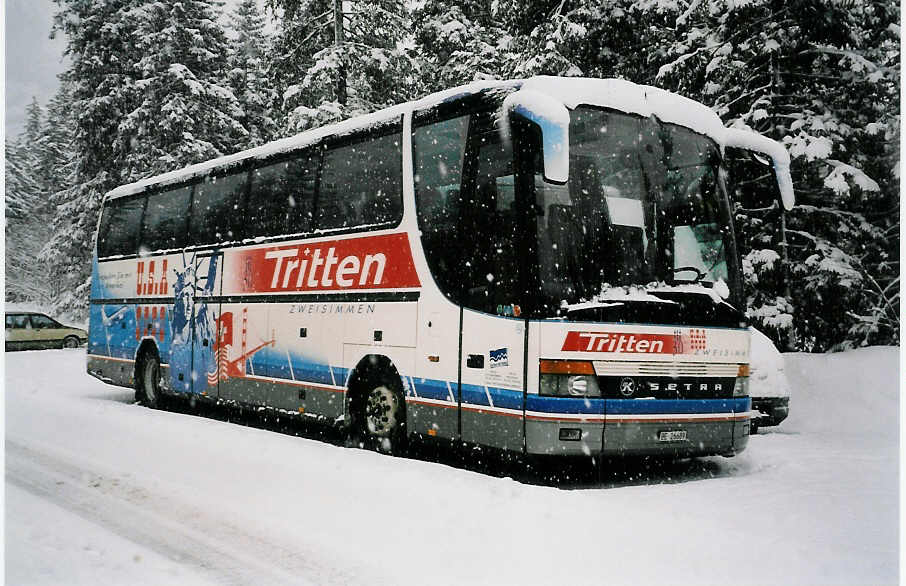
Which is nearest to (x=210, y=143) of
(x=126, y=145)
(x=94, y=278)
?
(x=126, y=145)

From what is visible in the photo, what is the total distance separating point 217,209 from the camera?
14.0 meters

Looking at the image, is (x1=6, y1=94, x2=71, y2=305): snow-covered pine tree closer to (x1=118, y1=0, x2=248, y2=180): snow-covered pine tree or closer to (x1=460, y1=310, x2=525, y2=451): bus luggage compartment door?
(x1=118, y1=0, x2=248, y2=180): snow-covered pine tree

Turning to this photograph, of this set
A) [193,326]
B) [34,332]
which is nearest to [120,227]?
[193,326]

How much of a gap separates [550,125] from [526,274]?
1432 mm

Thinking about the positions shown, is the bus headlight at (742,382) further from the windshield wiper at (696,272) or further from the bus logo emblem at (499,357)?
the bus logo emblem at (499,357)

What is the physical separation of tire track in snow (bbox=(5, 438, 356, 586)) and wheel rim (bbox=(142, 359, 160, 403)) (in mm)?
5897

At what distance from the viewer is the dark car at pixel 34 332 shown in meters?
33.2

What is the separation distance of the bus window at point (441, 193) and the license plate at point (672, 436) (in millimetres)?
2411

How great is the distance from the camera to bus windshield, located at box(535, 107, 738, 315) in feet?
27.3

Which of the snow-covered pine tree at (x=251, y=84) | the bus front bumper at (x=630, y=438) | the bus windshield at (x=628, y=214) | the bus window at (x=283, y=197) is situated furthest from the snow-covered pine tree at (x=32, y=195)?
the bus front bumper at (x=630, y=438)

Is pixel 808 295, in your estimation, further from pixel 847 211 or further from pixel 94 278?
pixel 94 278

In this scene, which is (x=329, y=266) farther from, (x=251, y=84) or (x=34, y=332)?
(x=251, y=84)

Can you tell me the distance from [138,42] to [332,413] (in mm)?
24988

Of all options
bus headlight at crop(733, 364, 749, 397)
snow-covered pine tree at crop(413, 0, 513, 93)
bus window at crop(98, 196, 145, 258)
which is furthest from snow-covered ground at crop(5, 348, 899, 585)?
snow-covered pine tree at crop(413, 0, 513, 93)
